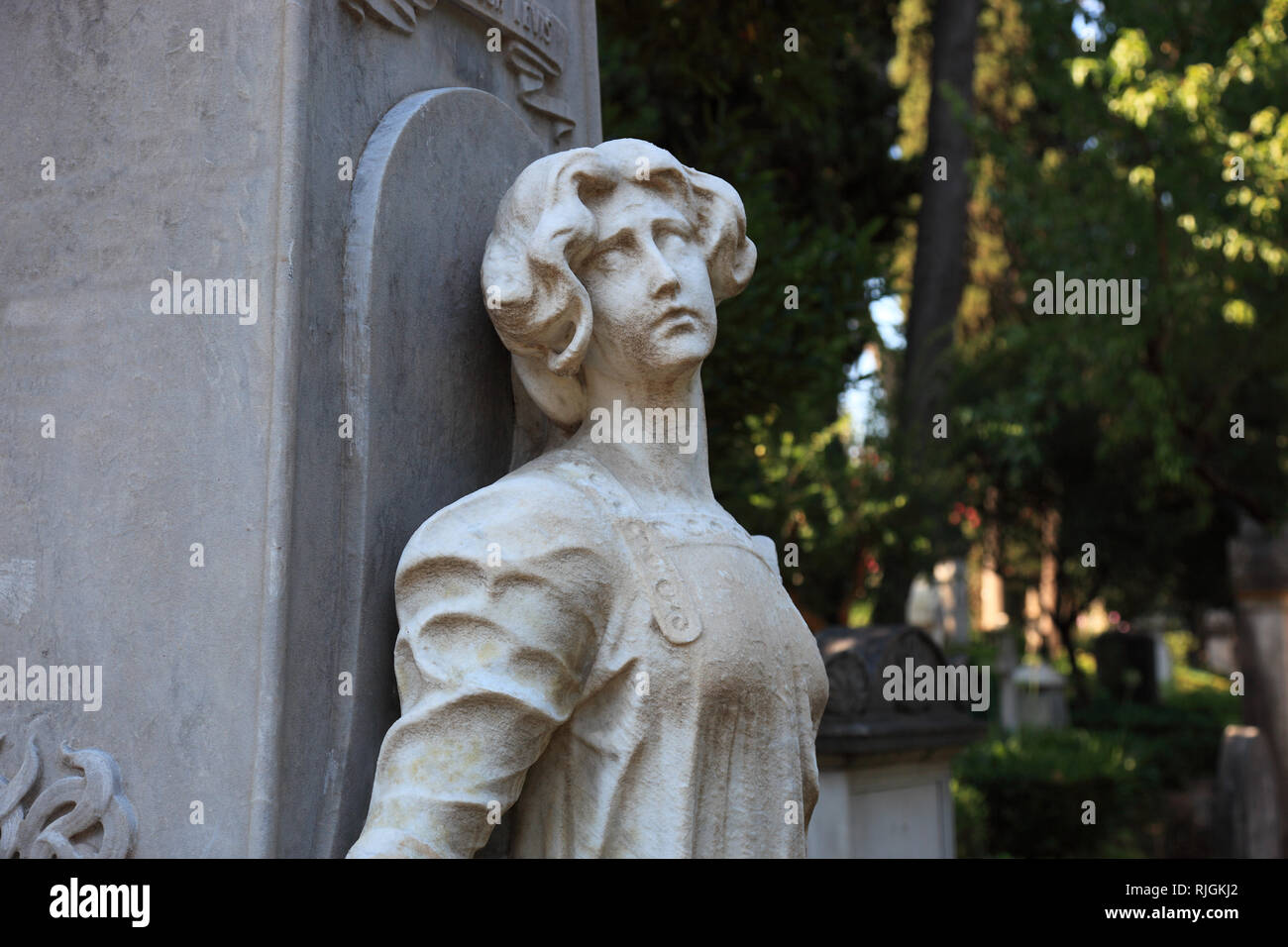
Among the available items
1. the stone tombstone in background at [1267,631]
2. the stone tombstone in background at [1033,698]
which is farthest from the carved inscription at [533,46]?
the stone tombstone in background at [1033,698]

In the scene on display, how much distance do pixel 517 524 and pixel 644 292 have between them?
0.55m

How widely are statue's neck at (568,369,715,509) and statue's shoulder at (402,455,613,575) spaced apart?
0.20 m

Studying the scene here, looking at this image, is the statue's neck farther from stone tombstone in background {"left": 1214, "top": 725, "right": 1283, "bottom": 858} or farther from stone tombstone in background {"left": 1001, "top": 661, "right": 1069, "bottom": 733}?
stone tombstone in background {"left": 1001, "top": 661, "right": 1069, "bottom": 733}

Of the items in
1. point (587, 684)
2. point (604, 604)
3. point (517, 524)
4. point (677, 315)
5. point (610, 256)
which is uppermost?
point (610, 256)

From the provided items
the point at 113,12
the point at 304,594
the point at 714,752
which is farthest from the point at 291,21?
the point at 714,752

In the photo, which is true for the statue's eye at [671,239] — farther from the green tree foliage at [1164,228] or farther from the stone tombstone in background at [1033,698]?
the stone tombstone in background at [1033,698]

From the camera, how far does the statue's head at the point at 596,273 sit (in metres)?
2.75

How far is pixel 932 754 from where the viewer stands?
7520 millimetres

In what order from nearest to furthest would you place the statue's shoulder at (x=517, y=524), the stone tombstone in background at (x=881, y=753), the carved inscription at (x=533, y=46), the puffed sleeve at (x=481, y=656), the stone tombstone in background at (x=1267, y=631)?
the puffed sleeve at (x=481, y=656)
the statue's shoulder at (x=517, y=524)
the carved inscription at (x=533, y=46)
the stone tombstone in background at (x=881, y=753)
the stone tombstone in background at (x=1267, y=631)

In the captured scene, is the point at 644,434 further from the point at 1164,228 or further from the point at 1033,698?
the point at 1033,698

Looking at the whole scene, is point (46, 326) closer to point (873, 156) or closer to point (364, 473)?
point (364, 473)

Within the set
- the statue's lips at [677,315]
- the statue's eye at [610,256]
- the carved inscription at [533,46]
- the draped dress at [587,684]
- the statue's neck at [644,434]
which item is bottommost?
the draped dress at [587,684]

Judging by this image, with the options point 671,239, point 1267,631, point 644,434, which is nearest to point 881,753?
point 644,434

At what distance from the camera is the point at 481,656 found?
2508mm
